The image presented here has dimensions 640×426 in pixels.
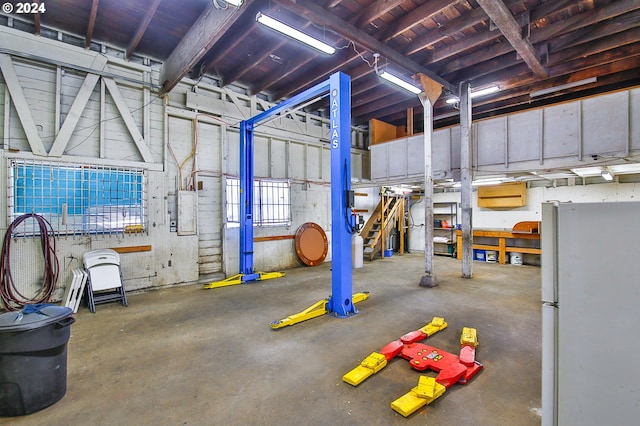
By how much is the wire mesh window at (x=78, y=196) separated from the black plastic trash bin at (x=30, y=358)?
3.27 meters

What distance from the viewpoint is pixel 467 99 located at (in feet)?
21.8

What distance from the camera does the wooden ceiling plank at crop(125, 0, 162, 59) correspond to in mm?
4281

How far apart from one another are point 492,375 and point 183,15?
6410 mm

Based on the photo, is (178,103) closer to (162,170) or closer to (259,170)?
(162,170)

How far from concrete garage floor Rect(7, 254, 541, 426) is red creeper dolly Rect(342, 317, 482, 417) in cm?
7

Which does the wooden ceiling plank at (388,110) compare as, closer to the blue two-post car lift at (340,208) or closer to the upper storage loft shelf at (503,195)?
the upper storage loft shelf at (503,195)

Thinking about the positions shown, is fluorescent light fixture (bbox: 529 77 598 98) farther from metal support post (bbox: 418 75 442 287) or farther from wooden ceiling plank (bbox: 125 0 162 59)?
wooden ceiling plank (bbox: 125 0 162 59)

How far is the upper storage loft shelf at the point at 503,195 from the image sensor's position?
8547 mm

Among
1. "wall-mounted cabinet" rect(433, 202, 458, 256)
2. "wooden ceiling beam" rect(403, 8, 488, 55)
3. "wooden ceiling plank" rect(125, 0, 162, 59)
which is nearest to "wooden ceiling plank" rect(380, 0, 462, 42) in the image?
"wooden ceiling beam" rect(403, 8, 488, 55)

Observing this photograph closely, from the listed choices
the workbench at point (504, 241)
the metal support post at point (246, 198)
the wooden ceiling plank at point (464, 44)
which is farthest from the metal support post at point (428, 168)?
the metal support post at point (246, 198)

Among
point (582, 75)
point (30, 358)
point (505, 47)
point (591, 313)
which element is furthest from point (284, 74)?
point (591, 313)

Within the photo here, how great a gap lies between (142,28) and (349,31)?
3.30 m

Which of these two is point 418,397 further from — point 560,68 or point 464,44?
point 560,68

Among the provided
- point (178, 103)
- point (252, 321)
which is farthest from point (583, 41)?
point (178, 103)
